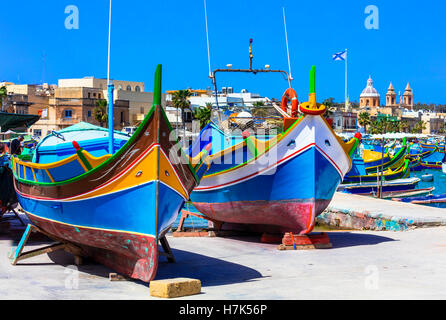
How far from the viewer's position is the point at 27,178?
1185 centimetres

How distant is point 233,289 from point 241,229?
6.58m

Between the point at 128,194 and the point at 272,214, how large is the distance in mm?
5352

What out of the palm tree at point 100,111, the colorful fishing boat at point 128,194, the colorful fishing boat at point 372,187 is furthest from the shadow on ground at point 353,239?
the palm tree at point 100,111

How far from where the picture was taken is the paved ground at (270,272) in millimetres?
8914

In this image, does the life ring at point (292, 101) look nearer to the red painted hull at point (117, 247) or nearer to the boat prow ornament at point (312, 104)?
the boat prow ornament at point (312, 104)

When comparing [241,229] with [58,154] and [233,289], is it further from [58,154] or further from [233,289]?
[233,289]

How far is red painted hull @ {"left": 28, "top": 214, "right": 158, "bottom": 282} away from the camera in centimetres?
946

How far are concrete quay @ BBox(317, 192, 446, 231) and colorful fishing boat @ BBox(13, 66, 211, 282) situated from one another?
7730mm

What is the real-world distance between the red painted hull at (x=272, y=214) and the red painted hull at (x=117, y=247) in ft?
14.5

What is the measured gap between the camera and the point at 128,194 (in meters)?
9.60

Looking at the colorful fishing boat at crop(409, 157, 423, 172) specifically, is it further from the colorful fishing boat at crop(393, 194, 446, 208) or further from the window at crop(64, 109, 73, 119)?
the colorful fishing boat at crop(393, 194, 446, 208)

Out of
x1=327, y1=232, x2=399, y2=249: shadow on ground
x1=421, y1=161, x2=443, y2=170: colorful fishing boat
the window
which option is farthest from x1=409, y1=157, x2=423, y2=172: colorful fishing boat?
x1=327, y1=232, x2=399, y2=249: shadow on ground
